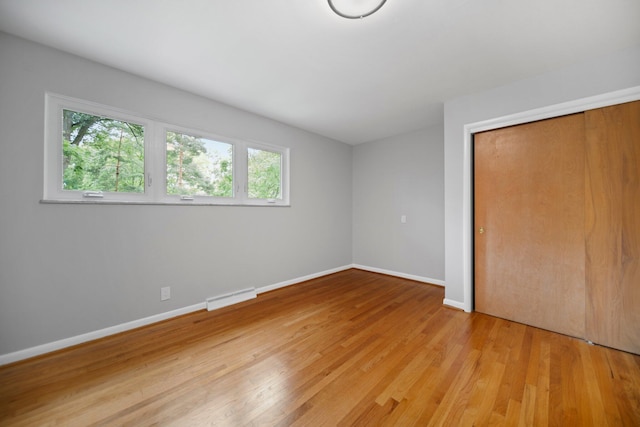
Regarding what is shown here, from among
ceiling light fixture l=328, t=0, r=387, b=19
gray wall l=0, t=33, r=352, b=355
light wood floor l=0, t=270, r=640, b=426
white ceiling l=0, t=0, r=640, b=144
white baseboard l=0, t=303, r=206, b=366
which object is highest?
white ceiling l=0, t=0, r=640, b=144

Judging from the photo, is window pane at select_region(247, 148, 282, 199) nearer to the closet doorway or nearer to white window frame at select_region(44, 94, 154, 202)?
white window frame at select_region(44, 94, 154, 202)

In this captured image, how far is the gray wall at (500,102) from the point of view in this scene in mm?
2004

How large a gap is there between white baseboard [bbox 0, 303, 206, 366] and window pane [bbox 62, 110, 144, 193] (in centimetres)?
130

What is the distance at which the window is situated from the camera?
204cm

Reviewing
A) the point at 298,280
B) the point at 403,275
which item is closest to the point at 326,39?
the point at 298,280

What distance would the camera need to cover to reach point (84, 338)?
2.08m

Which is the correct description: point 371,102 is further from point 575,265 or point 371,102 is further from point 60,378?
point 60,378

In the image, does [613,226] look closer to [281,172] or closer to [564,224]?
[564,224]

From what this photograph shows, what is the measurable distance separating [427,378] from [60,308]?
2.98 meters

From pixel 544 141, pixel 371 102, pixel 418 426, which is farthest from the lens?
pixel 371 102

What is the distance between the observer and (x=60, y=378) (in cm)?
167

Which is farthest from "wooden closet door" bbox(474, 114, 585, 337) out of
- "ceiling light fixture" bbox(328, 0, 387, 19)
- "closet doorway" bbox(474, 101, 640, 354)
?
"ceiling light fixture" bbox(328, 0, 387, 19)

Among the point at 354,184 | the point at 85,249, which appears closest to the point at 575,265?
the point at 354,184

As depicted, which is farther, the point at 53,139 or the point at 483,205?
the point at 483,205
